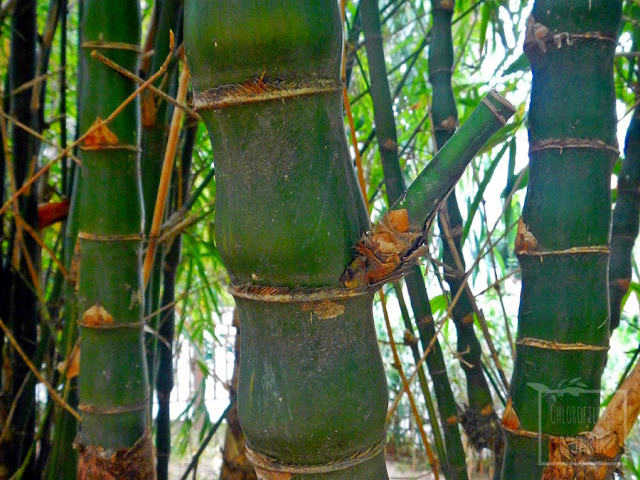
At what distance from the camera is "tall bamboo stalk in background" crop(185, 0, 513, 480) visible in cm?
29

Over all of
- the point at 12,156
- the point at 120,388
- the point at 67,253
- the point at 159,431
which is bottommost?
the point at 159,431

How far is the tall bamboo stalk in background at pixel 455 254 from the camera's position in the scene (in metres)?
0.68

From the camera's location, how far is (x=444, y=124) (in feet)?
2.23

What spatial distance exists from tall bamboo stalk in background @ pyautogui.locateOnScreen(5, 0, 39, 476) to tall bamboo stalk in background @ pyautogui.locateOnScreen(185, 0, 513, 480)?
586 millimetres

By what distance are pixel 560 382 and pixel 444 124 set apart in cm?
33

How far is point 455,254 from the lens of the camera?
0.68 metres

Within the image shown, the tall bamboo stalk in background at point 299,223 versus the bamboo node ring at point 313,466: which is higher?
the tall bamboo stalk in background at point 299,223

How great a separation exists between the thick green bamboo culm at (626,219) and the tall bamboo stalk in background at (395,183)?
217 millimetres

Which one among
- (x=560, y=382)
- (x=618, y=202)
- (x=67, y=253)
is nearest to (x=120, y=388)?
(x=67, y=253)

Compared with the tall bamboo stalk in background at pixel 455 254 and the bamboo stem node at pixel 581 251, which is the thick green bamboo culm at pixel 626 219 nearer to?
the tall bamboo stalk in background at pixel 455 254

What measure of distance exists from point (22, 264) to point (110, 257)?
0.35 metres

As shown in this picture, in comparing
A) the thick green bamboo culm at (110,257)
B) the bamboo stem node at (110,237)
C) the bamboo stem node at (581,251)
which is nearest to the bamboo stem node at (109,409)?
the thick green bamboo culm at (110,257)

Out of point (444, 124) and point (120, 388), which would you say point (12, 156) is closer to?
point (120, 388)

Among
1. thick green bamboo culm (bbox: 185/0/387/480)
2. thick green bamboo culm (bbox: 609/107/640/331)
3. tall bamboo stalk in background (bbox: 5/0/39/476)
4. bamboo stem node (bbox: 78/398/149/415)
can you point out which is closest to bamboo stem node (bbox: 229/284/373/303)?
thick green bamboo culm (bbox: 185/0/387/480)
